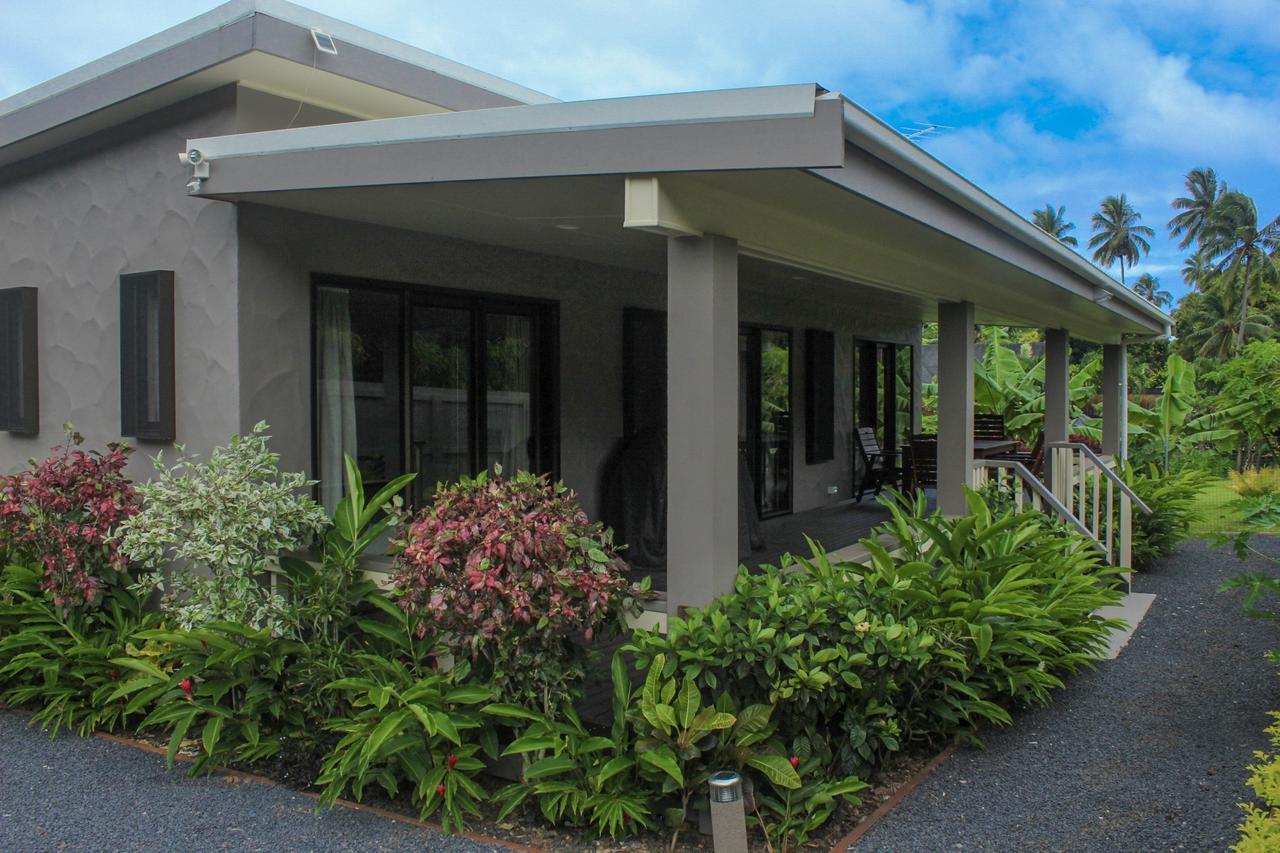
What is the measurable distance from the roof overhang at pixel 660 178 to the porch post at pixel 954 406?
1.30m

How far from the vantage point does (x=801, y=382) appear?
11.8 meters

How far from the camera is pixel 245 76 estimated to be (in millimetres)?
5922

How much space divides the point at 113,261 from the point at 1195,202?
6816 cm

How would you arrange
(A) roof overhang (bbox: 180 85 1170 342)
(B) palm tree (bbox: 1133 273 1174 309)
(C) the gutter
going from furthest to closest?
1. (B) palm tree (bbox: 1133 273 1174 309)
2. (C) the gutter
3. (A) roof overhang (bbox: 180 85 1170 342)

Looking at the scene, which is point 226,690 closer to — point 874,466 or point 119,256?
point 119,256

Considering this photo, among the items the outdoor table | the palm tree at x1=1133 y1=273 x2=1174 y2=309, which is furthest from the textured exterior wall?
the palm tree at x1=1133 y1=273 x2=1174 y2=309

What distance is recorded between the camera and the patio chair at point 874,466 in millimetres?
13133

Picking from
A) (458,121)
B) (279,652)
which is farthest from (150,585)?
(458,121)

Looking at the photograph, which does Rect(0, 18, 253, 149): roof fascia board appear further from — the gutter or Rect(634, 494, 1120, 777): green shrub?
Rect(634, 494, 1120, 777): green shrub

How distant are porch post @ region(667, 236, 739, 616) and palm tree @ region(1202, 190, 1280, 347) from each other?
167ft

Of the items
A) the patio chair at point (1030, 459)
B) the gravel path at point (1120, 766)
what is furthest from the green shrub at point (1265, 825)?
the patio chair at point (1030, 459)

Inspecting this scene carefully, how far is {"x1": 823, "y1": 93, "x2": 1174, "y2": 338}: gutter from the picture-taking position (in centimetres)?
423

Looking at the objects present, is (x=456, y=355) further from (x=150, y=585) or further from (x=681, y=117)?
(x=681, y=117)

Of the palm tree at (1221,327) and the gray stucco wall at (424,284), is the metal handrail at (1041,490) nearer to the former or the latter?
the gray stucco wall at (424,284)
